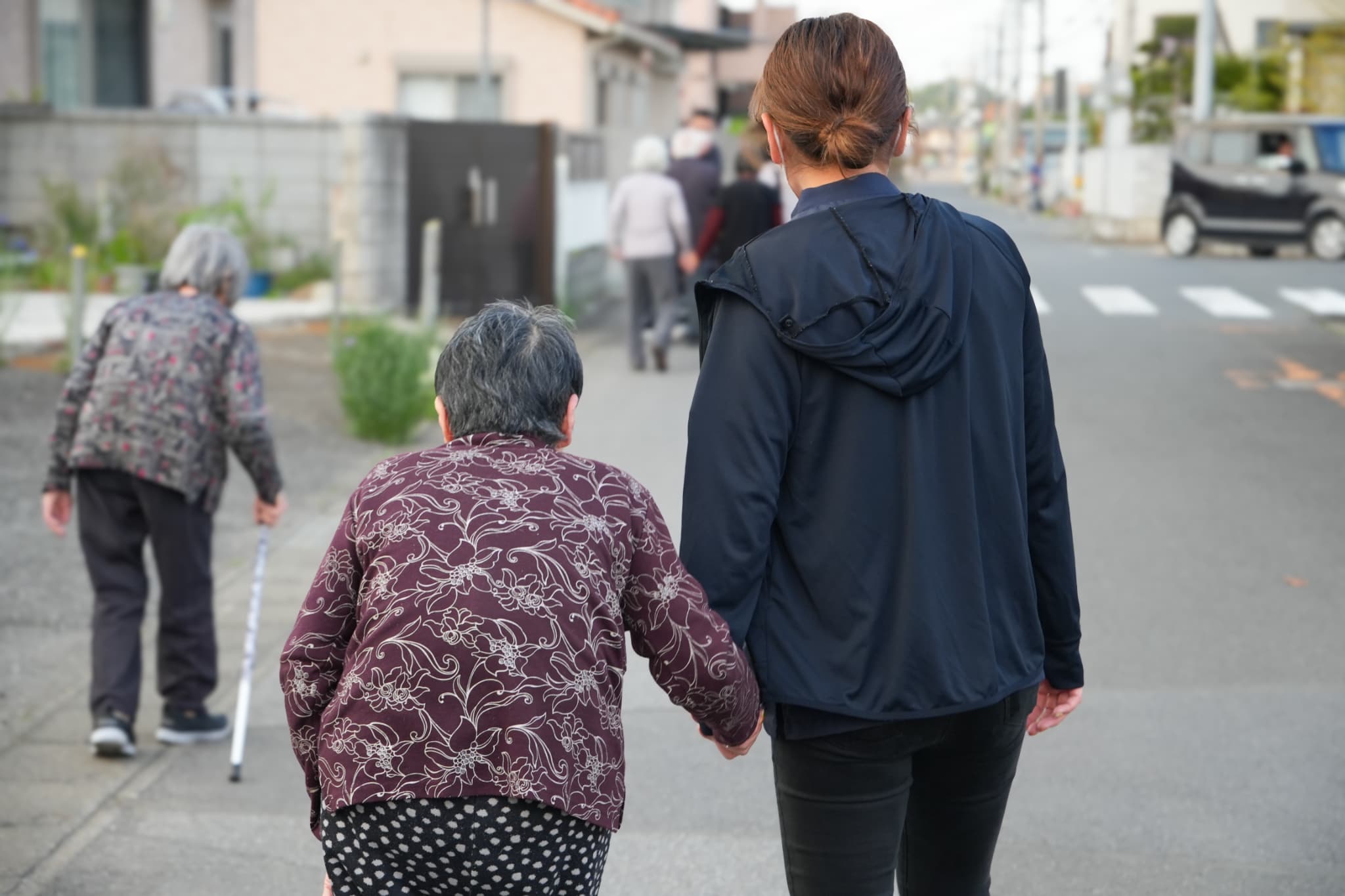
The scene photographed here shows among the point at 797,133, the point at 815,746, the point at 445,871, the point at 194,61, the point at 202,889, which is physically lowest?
the point at 202,889

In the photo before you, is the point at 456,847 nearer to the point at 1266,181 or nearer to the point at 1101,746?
the point at 1101,746

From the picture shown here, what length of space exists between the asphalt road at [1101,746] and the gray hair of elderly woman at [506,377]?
1986 millimetres

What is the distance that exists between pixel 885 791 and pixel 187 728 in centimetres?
334

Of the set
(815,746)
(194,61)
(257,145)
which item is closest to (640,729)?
(815,746)

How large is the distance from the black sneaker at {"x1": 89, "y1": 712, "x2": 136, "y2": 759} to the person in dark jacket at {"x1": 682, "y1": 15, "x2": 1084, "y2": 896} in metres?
3.07

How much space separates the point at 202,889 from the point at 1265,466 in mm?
7195

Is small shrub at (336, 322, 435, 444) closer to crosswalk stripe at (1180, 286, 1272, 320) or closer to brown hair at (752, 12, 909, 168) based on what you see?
brown hair at (752, 12, 909, 168)

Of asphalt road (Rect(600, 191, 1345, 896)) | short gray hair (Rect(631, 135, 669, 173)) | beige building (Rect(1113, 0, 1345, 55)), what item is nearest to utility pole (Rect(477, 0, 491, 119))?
short gray hair (Rect(631, 135, 669, 173))

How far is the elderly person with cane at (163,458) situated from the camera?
15.9ft

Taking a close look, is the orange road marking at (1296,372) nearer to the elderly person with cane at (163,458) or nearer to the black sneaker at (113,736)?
the elderly person with cane at (163,458)

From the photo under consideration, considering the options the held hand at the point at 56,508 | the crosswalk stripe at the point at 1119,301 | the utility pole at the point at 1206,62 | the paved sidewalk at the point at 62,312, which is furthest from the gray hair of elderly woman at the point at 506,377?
the utility pole at the point at 1206,62

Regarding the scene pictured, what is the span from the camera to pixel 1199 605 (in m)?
6.70

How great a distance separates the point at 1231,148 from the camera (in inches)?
1014

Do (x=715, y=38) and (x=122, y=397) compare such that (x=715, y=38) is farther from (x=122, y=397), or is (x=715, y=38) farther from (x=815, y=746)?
(x=815, y=746)
